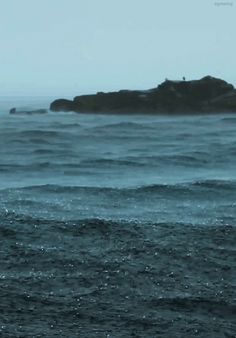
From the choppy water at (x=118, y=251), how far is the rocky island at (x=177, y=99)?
174ft

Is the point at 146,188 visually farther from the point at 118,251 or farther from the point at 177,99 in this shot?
the point at 177,99

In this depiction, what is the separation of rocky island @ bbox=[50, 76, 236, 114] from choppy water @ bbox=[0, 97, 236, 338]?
53163mm

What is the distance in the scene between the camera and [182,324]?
376 inches

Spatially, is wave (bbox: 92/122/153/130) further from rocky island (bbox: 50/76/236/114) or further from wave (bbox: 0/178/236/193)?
wave (bbox: 0/178/236/193)

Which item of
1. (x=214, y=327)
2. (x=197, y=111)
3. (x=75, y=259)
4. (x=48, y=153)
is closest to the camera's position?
(x=214, y=327)

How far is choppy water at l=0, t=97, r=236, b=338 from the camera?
31.8 ft

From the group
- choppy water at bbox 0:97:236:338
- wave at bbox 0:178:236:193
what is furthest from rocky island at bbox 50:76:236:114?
wave at bbox 0:178:236:193

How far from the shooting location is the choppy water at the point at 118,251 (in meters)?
9.70

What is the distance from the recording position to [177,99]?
272 ft

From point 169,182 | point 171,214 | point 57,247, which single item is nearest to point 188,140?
point 169,182

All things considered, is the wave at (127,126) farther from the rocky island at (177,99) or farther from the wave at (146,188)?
the wave at (146,188)

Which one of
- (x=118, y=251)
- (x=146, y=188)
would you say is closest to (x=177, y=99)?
(x=146, y=188)

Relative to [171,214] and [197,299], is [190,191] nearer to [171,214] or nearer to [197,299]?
[171,214]

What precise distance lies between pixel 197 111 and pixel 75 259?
223ft
